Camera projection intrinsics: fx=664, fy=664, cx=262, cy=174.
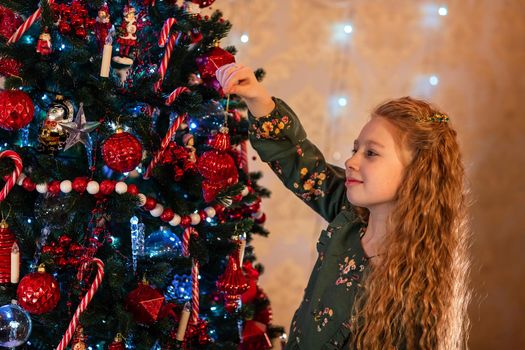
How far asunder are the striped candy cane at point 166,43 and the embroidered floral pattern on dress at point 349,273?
562 millimetres

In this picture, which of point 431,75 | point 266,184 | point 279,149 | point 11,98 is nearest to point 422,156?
point 279,149

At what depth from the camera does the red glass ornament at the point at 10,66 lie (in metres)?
1.32

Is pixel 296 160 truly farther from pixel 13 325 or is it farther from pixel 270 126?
pixel 13 325

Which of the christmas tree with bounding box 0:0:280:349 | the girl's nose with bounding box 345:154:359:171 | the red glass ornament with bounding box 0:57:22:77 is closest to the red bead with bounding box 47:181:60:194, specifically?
the christmas tree with bounding box 0:0:280:349

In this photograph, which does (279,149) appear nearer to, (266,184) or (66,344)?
(66,344)

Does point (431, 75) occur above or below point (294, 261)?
above

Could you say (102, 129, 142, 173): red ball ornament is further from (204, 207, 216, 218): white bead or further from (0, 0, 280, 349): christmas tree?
(204, 207, 216, 218): white bead

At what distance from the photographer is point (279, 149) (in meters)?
1.54

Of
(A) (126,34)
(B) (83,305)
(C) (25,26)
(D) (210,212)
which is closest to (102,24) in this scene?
(A) (126,34)

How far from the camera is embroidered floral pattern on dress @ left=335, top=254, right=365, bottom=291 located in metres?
1.42

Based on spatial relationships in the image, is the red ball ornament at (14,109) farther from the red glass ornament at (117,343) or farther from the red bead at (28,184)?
the red glass ornament at (117,343)

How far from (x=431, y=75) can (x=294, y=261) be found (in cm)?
102

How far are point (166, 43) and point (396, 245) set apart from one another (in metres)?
0.66

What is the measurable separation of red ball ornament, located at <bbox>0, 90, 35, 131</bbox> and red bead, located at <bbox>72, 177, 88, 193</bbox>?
15 centimetres
